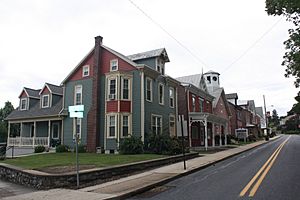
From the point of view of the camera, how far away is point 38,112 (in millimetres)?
29703

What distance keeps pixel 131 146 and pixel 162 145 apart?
240 cm

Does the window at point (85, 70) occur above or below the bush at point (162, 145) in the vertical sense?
above

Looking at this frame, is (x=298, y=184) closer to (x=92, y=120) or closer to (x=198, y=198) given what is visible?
(x=198, y=198)

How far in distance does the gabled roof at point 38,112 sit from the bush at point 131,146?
9.47m

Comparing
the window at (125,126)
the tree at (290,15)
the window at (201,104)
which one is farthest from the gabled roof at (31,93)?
the tree at (290,15)

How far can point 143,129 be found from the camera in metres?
22.4

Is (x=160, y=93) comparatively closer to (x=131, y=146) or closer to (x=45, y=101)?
(x=131, y=146)

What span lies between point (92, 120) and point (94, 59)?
5.71 meters

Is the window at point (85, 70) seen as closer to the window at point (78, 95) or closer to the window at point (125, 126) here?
the window at point (78, 95)

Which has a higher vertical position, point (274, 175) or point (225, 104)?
point (225, 104)

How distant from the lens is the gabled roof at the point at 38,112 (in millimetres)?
27828

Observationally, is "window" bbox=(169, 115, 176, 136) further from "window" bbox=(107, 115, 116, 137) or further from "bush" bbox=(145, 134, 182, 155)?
"window" bbox=(107, 115, 116, 137)

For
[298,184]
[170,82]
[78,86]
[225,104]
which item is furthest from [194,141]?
[298,184]

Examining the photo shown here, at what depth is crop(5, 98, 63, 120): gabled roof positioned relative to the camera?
2783cm
